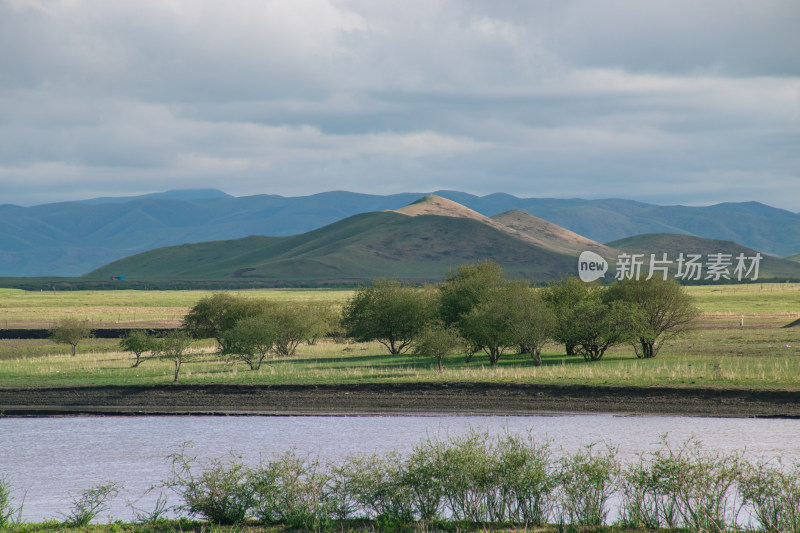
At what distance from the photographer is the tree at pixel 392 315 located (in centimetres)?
5516

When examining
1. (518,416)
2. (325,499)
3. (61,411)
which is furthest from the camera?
(61,411)

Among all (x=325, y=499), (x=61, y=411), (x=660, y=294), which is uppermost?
(x=660, y=294)

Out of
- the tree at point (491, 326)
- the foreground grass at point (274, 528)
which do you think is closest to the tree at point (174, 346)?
the tree at point (491, 326)

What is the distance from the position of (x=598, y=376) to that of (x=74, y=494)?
23.7 metres

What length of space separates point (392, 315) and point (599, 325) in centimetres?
1777

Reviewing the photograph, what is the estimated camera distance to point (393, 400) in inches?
1271

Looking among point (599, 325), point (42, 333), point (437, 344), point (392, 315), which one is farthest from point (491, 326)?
point (42, 333)

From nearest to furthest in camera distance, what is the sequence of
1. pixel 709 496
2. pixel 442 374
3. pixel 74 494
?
pixel 709 496
pixel 74 494
pixel 442 374

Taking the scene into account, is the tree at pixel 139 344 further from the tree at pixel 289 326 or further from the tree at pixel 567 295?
the tree at pixel 567 295

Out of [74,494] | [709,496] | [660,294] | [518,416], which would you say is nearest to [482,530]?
[709,496]

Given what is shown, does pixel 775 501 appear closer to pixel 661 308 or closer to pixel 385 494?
pixel 385 494

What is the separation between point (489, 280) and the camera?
55.0m

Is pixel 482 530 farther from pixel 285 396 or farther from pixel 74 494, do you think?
pixel 285 396

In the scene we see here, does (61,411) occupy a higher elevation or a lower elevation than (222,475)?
lower
